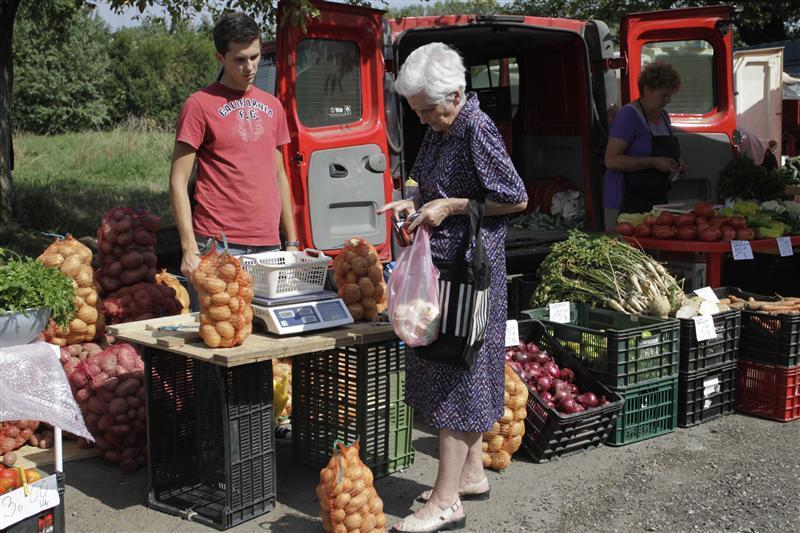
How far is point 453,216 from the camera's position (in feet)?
12.9

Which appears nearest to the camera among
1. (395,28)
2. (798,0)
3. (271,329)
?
(271,329)

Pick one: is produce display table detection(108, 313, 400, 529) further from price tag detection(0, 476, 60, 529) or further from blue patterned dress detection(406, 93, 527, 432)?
price tag detection(0, 476, 60, 529)

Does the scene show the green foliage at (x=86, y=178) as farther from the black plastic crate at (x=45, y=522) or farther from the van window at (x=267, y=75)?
the black plastic crate at (x=45, y=522)

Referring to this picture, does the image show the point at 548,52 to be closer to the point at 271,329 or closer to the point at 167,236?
the point at 167,236

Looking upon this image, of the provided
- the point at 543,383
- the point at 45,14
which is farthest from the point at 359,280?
the point at 45,14

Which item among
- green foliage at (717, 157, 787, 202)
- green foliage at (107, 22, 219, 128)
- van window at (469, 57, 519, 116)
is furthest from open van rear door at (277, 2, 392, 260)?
green foliage at (107, 22, 219, 128)

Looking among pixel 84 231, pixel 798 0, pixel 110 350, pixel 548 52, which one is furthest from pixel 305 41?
pixel 798 0

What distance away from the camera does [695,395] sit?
5.73 meters

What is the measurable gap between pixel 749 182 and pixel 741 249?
4.72ft

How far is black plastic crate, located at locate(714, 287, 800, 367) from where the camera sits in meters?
5.68

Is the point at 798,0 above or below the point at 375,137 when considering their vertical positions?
above

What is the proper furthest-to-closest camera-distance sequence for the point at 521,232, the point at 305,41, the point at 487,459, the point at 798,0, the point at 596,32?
the point at 798,0
the point at 521,232
the point at 596,32
the point at 305,41
the point at 487,459

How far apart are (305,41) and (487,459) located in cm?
329

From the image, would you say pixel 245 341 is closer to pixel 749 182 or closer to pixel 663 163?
pixel 663 163
